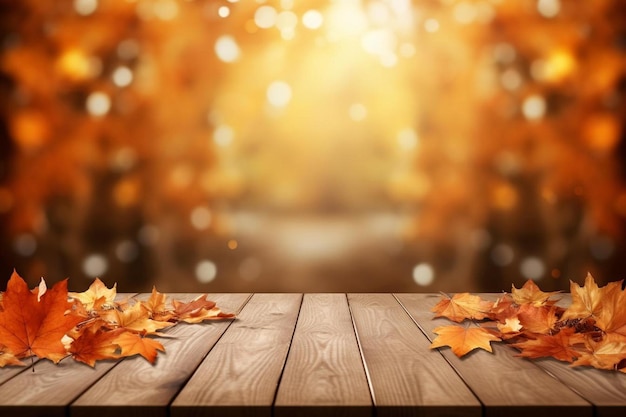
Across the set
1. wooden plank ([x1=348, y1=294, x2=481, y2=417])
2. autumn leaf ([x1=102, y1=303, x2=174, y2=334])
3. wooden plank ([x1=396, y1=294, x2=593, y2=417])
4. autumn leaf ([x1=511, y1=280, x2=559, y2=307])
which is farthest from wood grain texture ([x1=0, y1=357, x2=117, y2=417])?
autumn leaf ([x1=511, y1=280, x2=559, y2=307])

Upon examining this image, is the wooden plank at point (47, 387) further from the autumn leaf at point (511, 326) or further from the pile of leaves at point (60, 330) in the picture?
the autumn leaf at point (511, 326)

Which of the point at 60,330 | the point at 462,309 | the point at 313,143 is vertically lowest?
the point at 462,309

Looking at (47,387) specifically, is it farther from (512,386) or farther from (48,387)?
(512,386)

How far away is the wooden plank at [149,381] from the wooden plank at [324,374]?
157mm

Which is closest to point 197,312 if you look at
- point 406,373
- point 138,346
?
point 138,346

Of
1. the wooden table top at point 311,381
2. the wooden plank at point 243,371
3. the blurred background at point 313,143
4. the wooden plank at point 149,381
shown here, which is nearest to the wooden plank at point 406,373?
the wooden table top at point 311,381

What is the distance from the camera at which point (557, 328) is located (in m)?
1.09

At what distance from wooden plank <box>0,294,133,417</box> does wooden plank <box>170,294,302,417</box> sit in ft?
0.50

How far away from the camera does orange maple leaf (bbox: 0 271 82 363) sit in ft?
2.85

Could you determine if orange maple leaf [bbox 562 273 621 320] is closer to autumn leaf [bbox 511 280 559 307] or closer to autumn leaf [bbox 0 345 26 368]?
autumn leaf [bbox 511 280 559 307]

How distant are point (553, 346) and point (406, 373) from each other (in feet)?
0.95

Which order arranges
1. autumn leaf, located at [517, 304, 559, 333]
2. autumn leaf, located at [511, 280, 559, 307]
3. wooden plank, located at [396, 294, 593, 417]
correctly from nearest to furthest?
wooden plank, located at [396, 294, 593, 417]
autumn leaf, located at [517, 304, 559, 333]
autumn leaf, located at [511, 280, 559, 307]

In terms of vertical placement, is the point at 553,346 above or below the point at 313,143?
below

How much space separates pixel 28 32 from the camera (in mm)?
1737
